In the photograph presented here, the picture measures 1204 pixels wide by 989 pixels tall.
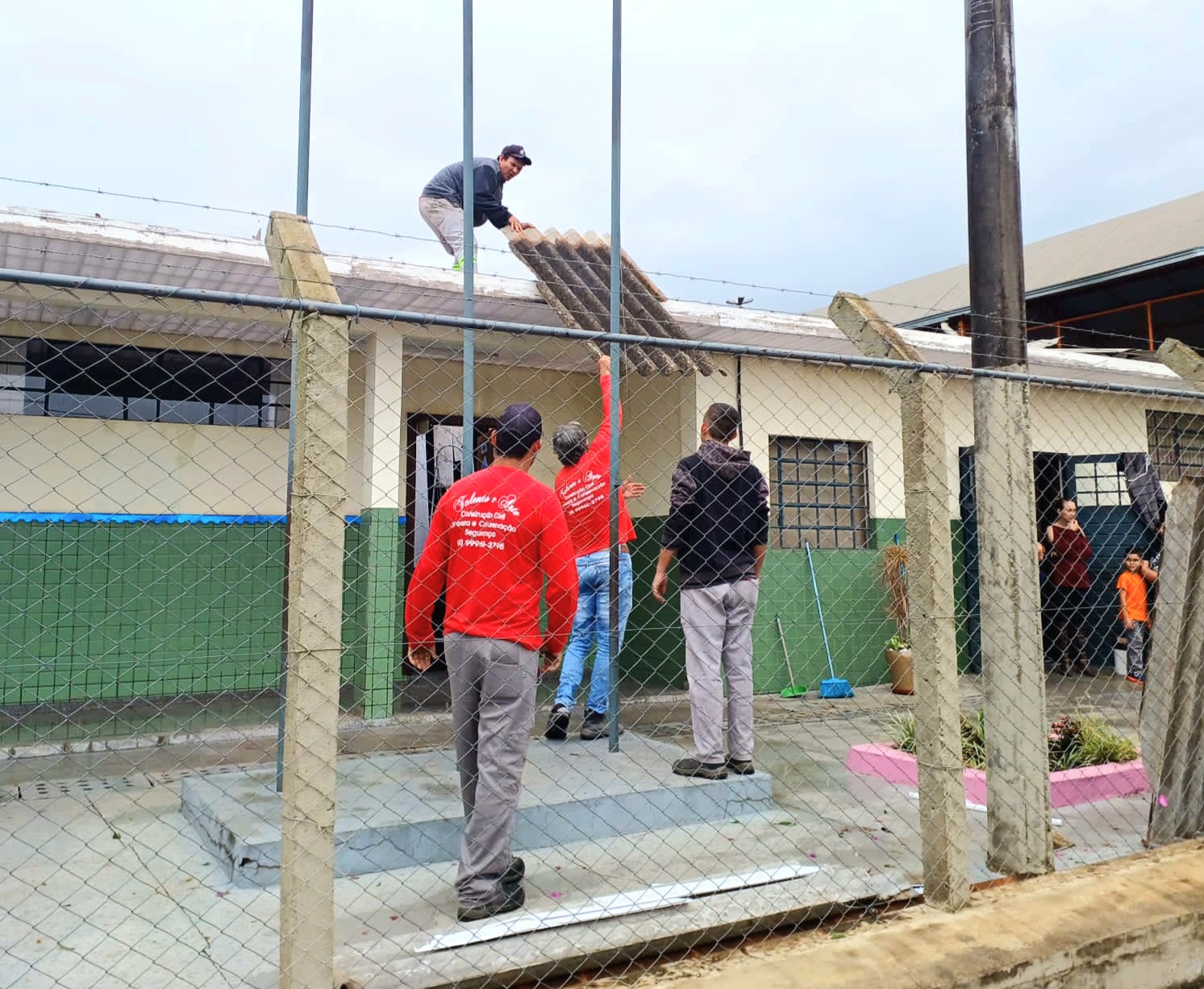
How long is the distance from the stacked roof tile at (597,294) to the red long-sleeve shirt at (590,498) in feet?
4.08

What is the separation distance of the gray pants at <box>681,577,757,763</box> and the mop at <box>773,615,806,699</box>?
394 cm

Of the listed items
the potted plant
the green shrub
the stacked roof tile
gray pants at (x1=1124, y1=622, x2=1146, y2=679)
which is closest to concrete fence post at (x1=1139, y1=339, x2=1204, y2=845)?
the green shrub

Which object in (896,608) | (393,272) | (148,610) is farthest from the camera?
(896,608)

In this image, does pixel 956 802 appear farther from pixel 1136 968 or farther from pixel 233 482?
pixel 233 482

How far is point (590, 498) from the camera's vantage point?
5.20 meters

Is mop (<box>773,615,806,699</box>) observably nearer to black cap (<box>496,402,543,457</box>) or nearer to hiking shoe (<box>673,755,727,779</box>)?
hiking shoe (<box>673,755,727,779</box>)

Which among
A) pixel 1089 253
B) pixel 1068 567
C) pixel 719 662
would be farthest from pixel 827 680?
pixel 1089 253

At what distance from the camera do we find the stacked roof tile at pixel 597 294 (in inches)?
257

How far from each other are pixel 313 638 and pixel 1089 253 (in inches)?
554

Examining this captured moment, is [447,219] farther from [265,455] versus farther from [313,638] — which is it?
[313,638]

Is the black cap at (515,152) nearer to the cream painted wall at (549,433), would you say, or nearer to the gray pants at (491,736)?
the cream painted wall at (549,433)

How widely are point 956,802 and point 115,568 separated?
589 centimetres

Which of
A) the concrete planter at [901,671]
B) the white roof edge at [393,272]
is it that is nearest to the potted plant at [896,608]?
the concrete planter at [901,671]

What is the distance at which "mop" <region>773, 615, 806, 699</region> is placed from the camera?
8266 millimetres
